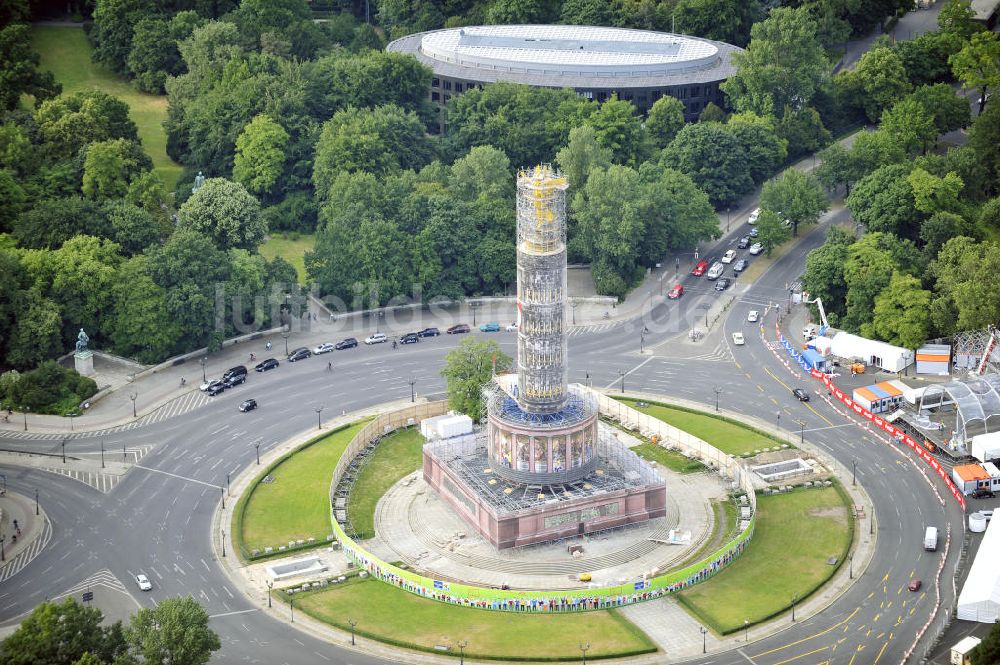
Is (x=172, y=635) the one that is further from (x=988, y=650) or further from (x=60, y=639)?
(x=988, y=650)

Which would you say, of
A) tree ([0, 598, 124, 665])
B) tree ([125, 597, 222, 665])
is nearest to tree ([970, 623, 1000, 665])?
tree ([125, 597, 222, 665])

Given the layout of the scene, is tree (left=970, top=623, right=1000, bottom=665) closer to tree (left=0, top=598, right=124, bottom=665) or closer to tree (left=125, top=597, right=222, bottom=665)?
tree (left=125, top=597, right=222, bottom=665)

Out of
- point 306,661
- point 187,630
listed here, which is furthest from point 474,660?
point 187,630

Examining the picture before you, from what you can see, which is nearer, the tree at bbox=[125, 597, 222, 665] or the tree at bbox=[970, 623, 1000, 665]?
the tree at bbox=[125, 597, 222, 665]

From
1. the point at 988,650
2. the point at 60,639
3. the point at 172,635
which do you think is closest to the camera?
the point at 60,639

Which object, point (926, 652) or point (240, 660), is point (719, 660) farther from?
point (240, 660)

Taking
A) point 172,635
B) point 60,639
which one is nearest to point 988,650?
point 172,635

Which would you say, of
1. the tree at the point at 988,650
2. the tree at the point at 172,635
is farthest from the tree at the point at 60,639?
the tree at the point at 988,650
